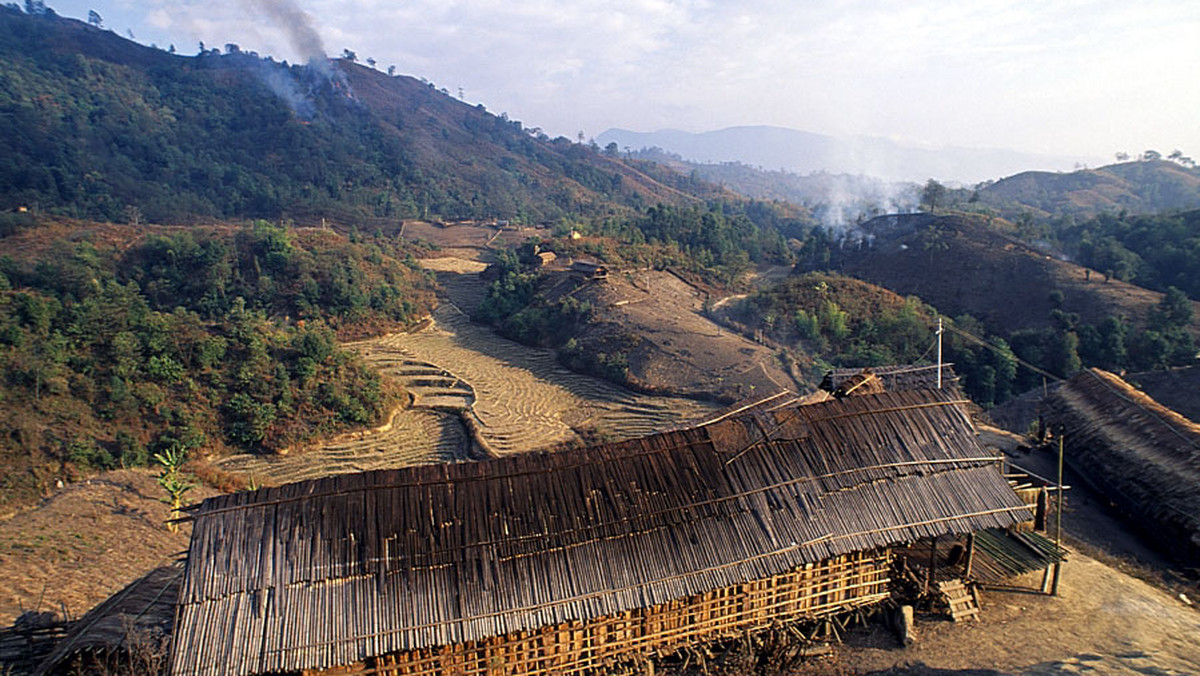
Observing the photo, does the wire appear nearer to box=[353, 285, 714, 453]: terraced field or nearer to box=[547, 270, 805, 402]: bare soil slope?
box=[547, 270, 805, 402]: bare soil slope

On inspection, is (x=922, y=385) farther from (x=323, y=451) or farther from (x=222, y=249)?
(x=222, y=249)

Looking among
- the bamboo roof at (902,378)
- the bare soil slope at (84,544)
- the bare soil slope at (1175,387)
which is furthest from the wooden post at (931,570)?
the bare soil slope at (1175,387)

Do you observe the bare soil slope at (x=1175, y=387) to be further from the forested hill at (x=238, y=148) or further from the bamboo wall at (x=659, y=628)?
the forested hill at (x=238, y=148)

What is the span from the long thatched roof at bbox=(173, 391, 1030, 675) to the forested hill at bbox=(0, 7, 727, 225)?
44.0 m

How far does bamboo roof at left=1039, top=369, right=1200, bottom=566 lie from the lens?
11406 mm

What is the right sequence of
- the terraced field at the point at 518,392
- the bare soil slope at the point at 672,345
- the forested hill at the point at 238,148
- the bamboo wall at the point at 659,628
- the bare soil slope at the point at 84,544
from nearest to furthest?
1. the bamboo wall at the point at 659,628
2. the bare soil slope at the point at 84,544
3. the terraced field at the point at 518,392
4. the bare soil slope at the point at 672,345
5. the forested hill at the point at 238,148

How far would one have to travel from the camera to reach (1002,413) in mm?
19328

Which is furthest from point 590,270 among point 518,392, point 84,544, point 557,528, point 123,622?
point 123,622

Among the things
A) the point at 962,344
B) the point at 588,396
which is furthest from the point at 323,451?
the point at 962,344

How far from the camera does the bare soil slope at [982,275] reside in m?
27.5

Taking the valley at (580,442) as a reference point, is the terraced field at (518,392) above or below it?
below

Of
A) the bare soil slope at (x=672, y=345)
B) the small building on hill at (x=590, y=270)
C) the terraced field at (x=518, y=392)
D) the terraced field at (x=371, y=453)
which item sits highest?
the small building on hill at (x=590, y=270)

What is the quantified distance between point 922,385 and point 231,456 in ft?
57.9

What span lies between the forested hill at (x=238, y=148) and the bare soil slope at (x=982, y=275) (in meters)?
29.5
